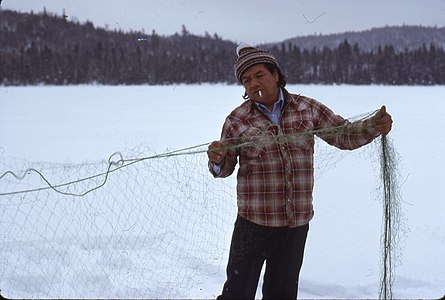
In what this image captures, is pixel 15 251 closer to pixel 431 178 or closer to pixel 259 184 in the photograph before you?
pixel 259 184

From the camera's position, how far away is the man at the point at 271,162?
1977mm

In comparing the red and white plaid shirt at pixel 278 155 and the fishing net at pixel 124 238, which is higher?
the red and white plaid shirt at pixel 278 155

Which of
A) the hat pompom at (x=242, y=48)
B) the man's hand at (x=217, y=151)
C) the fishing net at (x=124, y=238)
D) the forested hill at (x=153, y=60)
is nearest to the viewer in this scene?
the man's hand at (x=217, y=151)

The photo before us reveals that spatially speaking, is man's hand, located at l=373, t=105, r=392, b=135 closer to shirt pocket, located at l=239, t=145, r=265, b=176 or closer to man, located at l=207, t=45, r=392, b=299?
man, located at l=207, t=45, r=392, b=299

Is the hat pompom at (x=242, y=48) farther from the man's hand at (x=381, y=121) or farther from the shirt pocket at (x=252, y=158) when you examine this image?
the man's hand at (x=381, y=121)

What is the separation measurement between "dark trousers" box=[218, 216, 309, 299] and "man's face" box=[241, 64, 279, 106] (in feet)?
1.92

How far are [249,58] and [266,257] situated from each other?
3.09 feet

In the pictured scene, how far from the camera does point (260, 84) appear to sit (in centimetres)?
198

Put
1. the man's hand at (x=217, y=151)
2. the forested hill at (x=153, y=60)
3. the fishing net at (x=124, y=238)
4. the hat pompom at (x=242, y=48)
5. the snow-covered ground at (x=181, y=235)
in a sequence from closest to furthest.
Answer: the man's hand at (x=217, y=151)
the hat pompom at (x=242, y=48)
the fishing net at (x=124, y=238)
the snow-covered ground at (x=181, y=235)
the forested hill at (x=153, y=60)

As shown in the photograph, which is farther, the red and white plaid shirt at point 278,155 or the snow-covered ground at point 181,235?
the snow-covered ground at point 181,235

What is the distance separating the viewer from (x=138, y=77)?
102 feet

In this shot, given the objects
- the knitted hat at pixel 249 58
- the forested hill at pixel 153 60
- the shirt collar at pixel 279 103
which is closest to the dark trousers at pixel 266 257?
the shirt collar at pixel 279 103

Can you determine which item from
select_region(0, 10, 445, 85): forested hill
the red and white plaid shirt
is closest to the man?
the red and white plaid shirt

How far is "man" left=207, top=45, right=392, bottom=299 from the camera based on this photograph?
198cm
